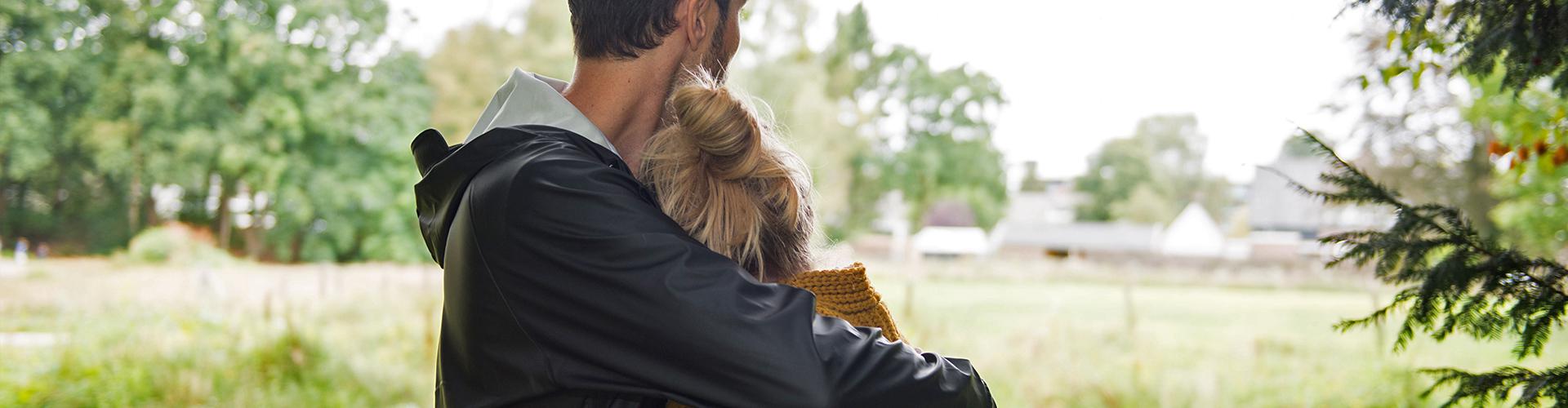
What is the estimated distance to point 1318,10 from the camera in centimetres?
374

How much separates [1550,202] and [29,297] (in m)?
7.41

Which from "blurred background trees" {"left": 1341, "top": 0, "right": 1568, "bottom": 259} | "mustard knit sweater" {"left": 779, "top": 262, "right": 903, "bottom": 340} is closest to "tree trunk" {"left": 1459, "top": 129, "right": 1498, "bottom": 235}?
"blurred background trees" {"left": 1341, "top": 0, "right": 1568, "bottom": 259}

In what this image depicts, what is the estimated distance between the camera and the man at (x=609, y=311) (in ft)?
2.03

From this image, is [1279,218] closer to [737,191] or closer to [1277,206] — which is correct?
[1277,206]

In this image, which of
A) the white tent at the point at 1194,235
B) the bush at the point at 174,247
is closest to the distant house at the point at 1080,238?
the white tent at the point at 1194,235

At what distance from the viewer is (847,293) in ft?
2.52

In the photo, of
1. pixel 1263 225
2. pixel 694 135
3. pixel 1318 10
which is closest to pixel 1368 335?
pixel 1318 10

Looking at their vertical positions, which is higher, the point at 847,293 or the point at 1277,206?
the point at 1277,206

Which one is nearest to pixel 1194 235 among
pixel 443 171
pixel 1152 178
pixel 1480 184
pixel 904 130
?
pixel 1152 178

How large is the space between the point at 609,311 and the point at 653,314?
32 millimetres

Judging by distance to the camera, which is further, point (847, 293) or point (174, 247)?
point (174, 247)

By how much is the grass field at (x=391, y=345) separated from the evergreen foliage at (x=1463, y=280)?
2496mm

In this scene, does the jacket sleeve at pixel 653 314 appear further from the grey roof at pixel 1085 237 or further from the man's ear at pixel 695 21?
the grey roof at pixel 1085 237

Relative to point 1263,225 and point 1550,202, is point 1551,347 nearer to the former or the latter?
point 1550,202
